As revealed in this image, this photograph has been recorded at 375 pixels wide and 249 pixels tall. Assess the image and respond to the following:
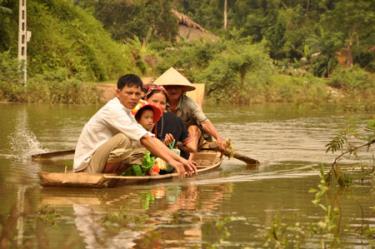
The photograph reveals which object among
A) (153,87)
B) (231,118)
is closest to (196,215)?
(153,87)

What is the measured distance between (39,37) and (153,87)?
67.5 feet

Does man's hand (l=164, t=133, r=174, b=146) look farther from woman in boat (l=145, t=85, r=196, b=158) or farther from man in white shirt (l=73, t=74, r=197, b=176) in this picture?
man in white shirt (l=73, t=74, r=197, b=176)

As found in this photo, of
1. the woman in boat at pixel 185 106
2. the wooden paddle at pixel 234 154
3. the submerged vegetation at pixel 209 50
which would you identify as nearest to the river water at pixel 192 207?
the wooden paddle at pixel 234 154

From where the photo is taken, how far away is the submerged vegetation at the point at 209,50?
29000 mm

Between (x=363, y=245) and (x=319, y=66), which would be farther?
(x=319, y=66)

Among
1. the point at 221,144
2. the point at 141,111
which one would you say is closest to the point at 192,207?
the point at 141,111

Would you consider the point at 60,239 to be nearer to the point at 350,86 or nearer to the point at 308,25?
the point at 350,86

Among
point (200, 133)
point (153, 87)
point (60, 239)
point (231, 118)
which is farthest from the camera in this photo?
point (231, 118)

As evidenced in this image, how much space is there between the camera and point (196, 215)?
281 inches

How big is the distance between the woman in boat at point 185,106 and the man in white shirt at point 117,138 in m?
2.26

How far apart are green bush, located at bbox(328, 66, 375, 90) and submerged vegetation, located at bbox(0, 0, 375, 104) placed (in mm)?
43

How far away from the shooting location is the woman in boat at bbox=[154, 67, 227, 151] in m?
11.2

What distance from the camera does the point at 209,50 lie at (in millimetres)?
34750

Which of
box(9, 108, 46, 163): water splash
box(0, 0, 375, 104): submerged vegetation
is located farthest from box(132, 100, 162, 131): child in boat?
box(0, 0, 375, 104): submerged vegetation
